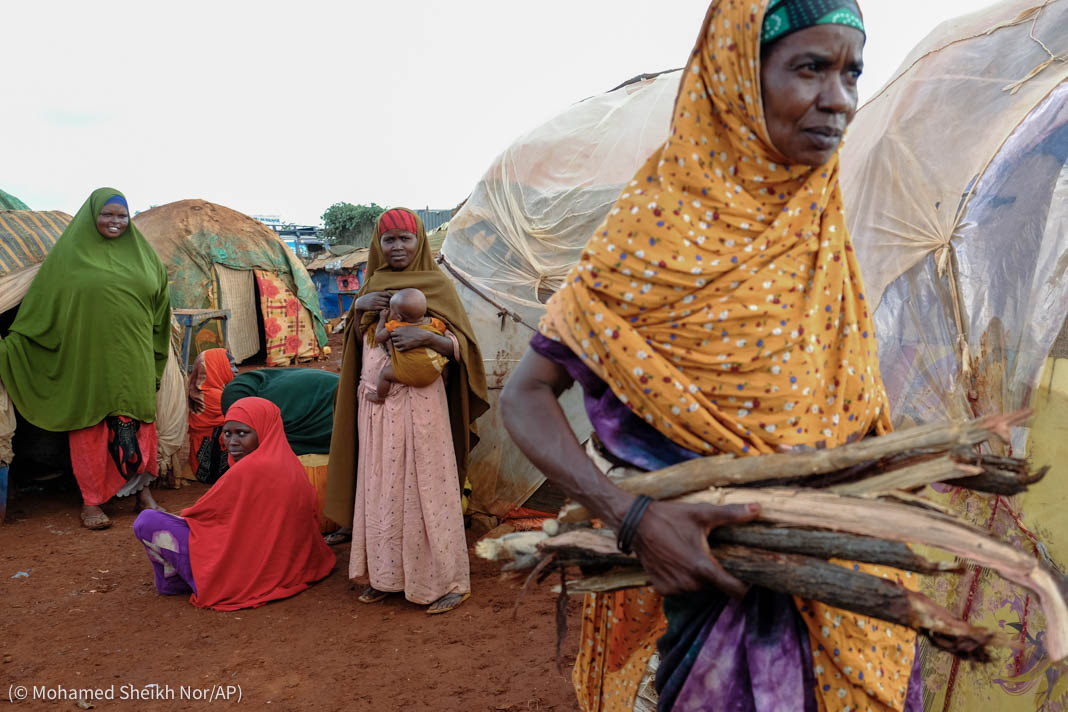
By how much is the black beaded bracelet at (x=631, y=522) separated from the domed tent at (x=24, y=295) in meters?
6.17

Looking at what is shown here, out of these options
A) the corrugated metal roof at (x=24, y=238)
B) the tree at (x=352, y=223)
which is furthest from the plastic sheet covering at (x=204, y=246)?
the tree at (x=352, y=223)

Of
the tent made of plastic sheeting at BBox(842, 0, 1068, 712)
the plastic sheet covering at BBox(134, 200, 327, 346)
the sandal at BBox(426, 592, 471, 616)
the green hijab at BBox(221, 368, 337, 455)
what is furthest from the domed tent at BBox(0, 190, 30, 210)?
the tent made of plastic sheeting at BBox(842, 0, 1068, 712)

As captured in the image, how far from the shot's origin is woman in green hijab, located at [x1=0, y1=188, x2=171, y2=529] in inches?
230

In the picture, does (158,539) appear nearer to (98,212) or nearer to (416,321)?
(416,321)

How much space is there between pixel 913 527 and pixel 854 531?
3.4 inches

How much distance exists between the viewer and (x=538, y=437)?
1.41 m

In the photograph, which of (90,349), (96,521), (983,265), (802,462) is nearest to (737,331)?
(802,462)

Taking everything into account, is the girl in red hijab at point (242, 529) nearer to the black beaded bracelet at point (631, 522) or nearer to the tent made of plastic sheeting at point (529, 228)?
the tent made of plastic sheeting at point (529, 228)

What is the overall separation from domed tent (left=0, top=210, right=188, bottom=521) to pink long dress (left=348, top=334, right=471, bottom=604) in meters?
3.10

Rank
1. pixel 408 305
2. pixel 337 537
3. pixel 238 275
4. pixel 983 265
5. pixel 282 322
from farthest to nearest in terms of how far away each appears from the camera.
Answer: pixel 282 322 → pixel 238 275 → pixel 337 537 → pixel 408 305 → pixel 983 265

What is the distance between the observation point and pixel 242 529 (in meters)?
4.56

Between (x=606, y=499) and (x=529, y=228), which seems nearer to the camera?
(x=606, y=499)

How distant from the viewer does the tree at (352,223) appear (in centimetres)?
2966

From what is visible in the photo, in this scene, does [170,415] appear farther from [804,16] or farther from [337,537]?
[804,16]
